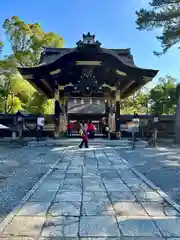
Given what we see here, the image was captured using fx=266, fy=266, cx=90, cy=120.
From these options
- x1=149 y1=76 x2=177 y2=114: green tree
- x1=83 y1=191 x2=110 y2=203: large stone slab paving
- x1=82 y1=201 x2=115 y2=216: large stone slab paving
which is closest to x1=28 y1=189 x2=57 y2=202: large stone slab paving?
x1=83 y1=191 x2=110 y2=203: large stone slab paving

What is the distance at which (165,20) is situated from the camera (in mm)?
12719

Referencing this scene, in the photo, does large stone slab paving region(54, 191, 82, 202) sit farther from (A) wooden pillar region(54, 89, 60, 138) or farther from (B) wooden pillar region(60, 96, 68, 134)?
(B) wooden pillar region(60, 96, 68, 134)

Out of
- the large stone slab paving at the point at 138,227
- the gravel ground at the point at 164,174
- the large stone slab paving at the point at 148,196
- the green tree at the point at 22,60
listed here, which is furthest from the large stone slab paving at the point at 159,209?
the green tree at the point at 22,60

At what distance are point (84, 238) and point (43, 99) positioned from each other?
23447 mm

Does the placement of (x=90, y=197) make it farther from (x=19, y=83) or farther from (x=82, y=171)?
(x=19, y=83)

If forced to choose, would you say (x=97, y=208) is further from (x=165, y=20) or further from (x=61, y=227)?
(x=165, y=20)

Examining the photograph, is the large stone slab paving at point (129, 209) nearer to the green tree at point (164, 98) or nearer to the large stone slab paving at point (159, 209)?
the large stone slab paving at point (159, 209)

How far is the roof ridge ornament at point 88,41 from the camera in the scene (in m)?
15.0

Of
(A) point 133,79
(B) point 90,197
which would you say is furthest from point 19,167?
(A) point 133,79

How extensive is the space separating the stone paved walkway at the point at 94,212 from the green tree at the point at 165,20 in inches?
349

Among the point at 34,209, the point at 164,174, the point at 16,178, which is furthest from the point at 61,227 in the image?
the point at 164,174

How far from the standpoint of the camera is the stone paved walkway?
313 centimetres

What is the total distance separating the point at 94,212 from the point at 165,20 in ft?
37.3

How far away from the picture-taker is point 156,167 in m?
7.95
